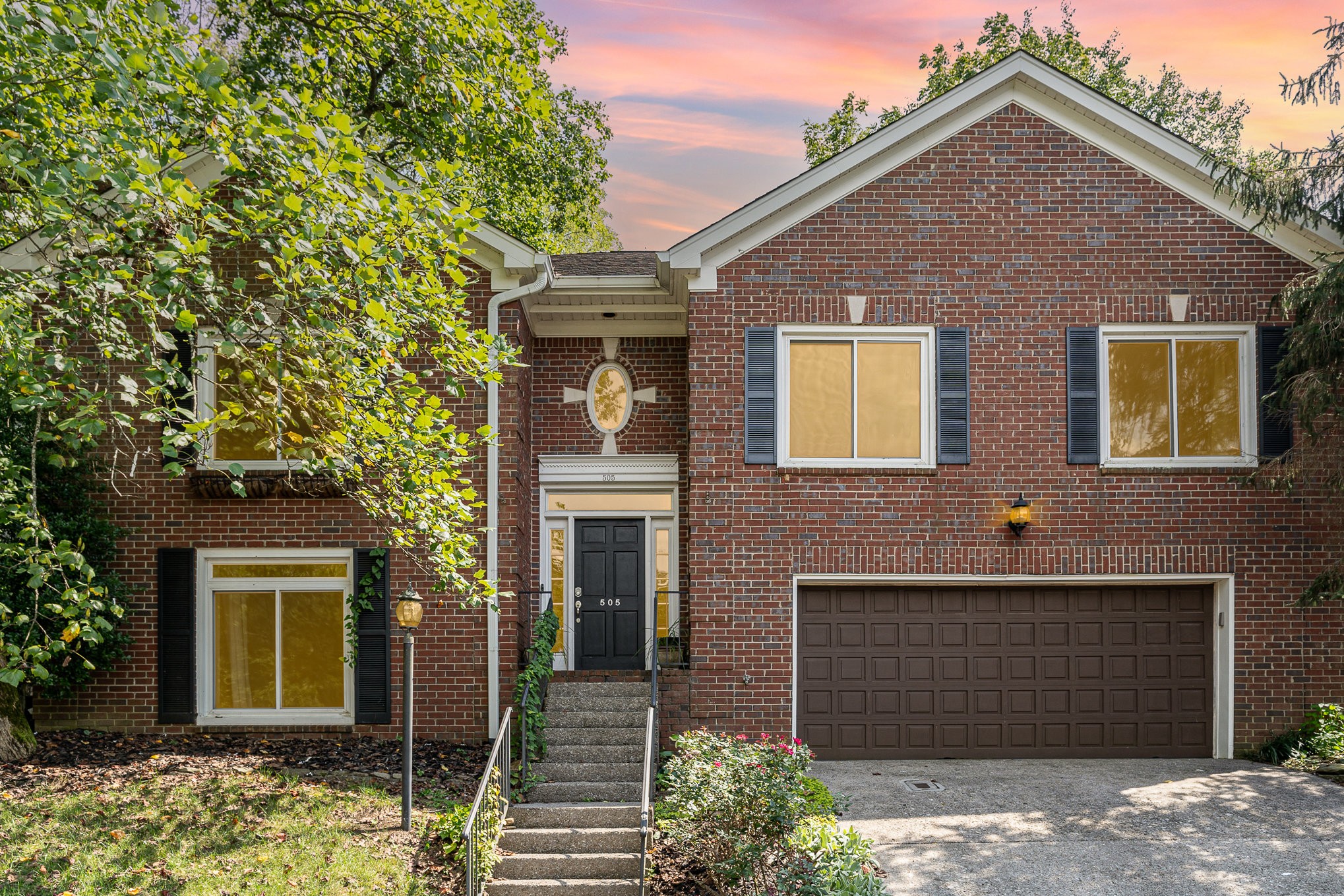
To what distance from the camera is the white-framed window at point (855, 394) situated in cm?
1034

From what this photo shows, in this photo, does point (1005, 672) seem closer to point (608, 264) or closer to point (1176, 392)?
point (1176, 392)

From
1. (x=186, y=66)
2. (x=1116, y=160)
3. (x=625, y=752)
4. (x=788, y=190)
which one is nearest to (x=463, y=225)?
(x=186, y=66)

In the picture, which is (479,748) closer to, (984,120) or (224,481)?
(224,481)

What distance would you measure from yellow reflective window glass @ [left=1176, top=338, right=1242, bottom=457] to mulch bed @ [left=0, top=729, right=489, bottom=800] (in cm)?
831

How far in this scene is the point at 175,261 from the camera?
5203 mm

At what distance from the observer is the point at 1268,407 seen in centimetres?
1006

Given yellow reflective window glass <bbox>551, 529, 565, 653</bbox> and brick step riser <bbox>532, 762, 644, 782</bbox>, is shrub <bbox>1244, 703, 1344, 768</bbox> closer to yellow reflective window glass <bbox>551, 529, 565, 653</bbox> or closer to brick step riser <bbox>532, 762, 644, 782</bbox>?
brick step riser <bbox>532, 762, 644, 782</bbox>

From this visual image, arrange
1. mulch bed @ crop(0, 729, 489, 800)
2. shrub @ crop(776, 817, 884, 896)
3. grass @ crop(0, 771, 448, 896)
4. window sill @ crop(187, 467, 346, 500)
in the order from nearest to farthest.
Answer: shrub @ crop(776, 817, 884, 896)
grass @ crop(0, 771, 448, 896)
mulch bed @ crop(0, 729, 489, 800)
window sill @ crop(187, 467, 346, 500)

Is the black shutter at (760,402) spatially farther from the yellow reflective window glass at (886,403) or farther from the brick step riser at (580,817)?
the brick step riser at (580,817)

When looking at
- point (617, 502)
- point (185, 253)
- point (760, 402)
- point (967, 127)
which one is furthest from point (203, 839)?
point (967, 127)

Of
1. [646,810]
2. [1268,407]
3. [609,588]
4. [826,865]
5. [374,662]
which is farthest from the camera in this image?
[609,588]

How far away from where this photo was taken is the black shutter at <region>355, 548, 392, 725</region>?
10.2 meters

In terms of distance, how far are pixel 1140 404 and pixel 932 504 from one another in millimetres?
2553

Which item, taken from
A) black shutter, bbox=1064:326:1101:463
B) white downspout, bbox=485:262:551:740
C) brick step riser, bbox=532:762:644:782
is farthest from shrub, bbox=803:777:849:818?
black shutter, bbox=1064:326:1101:463
